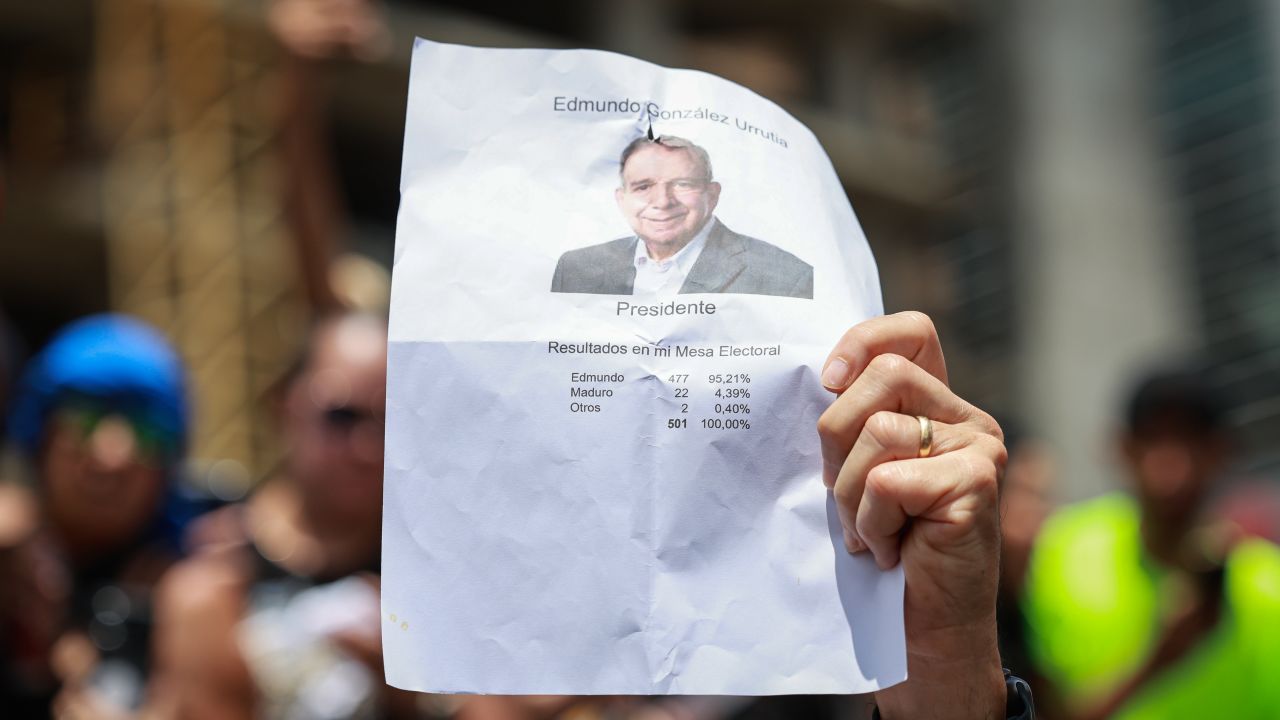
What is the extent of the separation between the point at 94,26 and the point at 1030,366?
34.8ft

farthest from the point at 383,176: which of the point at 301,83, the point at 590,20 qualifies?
the point at 301,83

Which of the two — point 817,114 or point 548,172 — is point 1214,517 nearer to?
point 548,172

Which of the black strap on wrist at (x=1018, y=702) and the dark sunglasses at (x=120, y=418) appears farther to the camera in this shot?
the dark sunglasses at (x=120, y=418)

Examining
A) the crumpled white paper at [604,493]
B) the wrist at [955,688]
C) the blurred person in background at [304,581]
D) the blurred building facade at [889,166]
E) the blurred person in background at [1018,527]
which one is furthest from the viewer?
the blurred building facade at [889,166]

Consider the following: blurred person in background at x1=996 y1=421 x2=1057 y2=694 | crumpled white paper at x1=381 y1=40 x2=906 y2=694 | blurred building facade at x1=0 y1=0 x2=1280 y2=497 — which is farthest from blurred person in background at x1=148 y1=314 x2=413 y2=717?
blurred building facade at x1=0 y1=0 x2=1280 y2=497

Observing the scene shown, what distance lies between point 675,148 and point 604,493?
358mm

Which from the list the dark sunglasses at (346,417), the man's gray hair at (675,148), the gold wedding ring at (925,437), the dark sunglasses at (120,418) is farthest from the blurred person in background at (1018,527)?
the dark sunglasses at (120,418)

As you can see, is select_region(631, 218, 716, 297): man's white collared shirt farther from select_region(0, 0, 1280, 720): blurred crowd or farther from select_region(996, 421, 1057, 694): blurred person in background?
select_region(996, 421, 1057, 694): blurred person in background

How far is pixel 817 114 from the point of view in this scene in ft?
57.0

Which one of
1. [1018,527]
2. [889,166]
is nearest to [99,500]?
[1018,527]

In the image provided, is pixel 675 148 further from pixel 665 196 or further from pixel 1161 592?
pixel 1161 592

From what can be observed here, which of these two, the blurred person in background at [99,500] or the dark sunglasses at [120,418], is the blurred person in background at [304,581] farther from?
the dark sunglasses at [120,418]

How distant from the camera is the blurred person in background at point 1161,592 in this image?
2.83 m

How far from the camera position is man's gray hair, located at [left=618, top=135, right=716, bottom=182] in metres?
1.40
